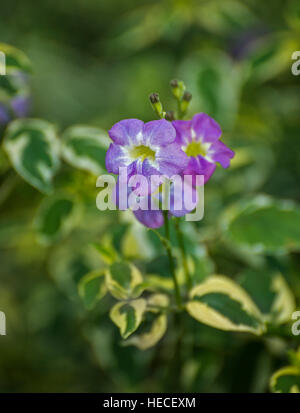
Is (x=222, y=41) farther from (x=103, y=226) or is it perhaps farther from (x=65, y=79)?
(x=103, y=226)

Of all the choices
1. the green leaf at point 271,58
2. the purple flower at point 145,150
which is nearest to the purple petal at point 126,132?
the purple flower at point 145,150

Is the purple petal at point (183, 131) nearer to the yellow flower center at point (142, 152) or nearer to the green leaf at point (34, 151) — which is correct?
the yellow flower center at point (142, 152)

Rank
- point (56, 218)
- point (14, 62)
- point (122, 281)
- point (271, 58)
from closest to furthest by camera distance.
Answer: point (122, 281), point (14, 62), point (56, 218), point (271, 58)

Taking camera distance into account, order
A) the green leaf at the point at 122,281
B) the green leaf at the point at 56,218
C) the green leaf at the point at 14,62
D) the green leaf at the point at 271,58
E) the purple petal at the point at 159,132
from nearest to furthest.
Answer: the purple petal at the point at 159,132, the green leaf at the point at 122,281, the green leaf at the point at 14,62, the green leaf at the point at 56,218, the green leaf at the point at 271,58

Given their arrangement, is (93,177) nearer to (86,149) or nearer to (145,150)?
(86,149)

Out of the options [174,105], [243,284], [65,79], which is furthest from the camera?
[65,79]

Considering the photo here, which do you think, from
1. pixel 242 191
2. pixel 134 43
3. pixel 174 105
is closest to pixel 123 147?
pixel 242 191

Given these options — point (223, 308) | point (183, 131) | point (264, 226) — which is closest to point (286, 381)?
point (223, 308)
